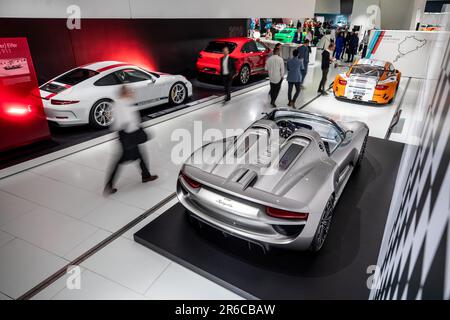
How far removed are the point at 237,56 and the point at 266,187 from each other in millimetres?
7519

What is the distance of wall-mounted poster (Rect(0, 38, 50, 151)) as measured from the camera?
4.38m

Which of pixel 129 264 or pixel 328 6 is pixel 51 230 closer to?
pixel 129 264

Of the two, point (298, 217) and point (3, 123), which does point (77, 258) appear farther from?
point (3, 123)

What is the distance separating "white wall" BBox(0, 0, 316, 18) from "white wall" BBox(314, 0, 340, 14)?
18.5 meters

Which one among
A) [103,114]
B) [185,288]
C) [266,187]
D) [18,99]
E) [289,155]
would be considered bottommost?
[185,288]

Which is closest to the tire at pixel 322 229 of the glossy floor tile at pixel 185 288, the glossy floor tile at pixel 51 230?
the glossy floor tile at pixel 185 288

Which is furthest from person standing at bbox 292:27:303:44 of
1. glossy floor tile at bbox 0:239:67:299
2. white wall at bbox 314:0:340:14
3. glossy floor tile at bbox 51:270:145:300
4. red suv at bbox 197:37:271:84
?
glossy floor tile at bbox 51:270:145:300

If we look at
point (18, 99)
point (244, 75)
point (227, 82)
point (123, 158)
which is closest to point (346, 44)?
point (244, 75)

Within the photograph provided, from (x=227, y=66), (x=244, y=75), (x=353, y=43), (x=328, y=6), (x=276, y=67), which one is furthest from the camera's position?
(x=328, y=6)

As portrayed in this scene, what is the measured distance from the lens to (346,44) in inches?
614

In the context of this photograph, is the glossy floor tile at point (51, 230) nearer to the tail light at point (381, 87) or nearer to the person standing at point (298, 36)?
the tail light at point (381, 87)

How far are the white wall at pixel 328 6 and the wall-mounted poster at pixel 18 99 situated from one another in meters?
26.1

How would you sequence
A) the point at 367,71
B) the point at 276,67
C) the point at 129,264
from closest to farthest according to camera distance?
1. the point at 129,264
2. the point at 276,67
3. the point at 367,71

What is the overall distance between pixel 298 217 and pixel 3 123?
15.2ft
